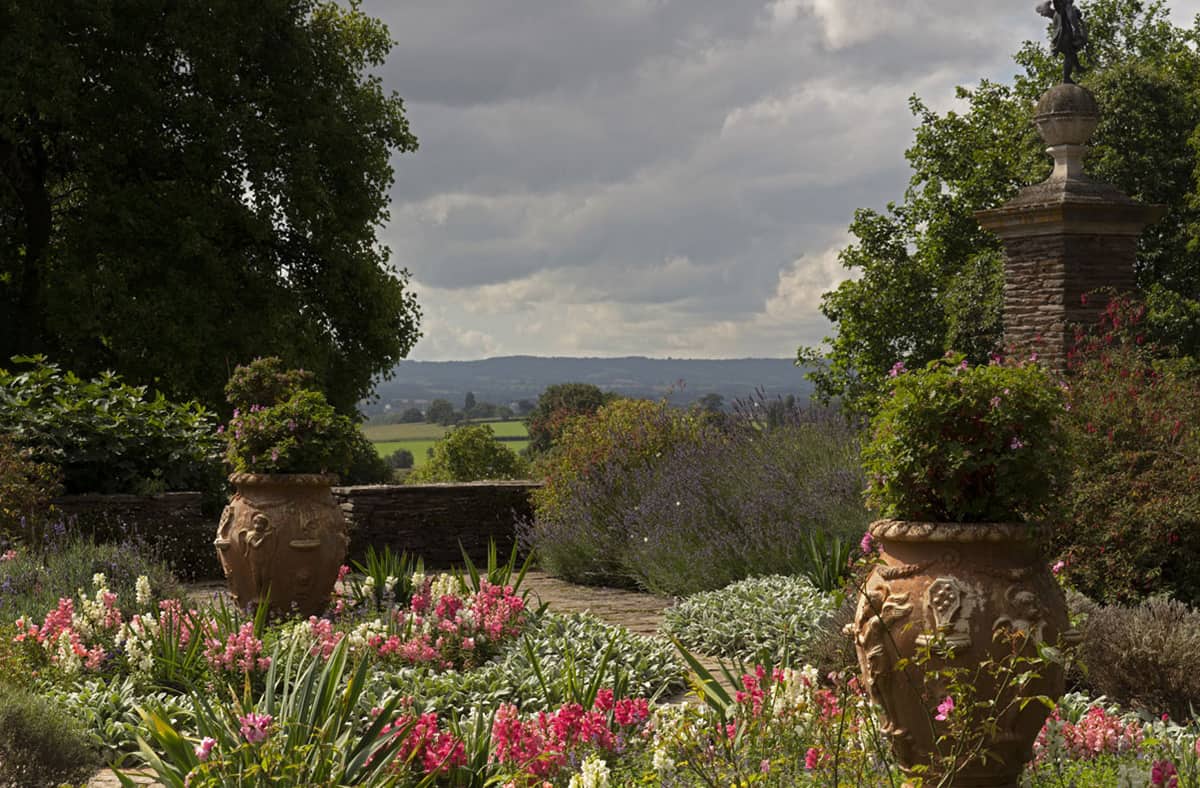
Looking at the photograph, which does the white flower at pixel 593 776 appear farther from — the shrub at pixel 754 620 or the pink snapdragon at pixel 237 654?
the shrub at pixel 754 620

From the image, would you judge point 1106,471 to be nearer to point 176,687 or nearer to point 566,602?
point 566,602

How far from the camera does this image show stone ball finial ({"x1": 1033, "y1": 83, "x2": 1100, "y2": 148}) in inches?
466

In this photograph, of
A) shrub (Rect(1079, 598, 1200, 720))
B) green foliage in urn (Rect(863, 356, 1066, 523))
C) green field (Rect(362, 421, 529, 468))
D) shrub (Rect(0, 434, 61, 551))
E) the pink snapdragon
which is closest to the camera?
green foliage in urn (Rect(863, 356, 1066, 523))

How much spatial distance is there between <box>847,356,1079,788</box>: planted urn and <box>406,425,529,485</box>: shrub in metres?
31.1

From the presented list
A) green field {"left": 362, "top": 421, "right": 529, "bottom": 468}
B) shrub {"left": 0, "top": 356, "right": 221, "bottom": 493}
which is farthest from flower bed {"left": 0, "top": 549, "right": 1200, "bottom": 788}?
green field {"left": 362, "top": 421, "right": 529, "bottom": 468}

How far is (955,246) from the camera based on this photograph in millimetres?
25312

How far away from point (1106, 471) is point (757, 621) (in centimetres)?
243

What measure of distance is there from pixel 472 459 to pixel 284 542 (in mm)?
28512

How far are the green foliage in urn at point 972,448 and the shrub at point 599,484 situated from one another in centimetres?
589

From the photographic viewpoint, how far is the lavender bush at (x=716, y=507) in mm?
8633

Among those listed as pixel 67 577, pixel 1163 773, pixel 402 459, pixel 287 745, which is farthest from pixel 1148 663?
pixel 402 459

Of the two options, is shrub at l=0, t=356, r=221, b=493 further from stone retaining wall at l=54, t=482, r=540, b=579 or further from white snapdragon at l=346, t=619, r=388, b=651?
white snapdragon at l=346, t=619, r=388, b=651

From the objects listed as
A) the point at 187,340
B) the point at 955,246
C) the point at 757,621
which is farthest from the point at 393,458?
the point at 757,621

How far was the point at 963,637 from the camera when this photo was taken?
3.92 metres
